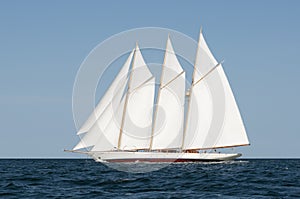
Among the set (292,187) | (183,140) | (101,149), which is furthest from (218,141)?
(292,187)

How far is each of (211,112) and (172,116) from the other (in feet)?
19.5

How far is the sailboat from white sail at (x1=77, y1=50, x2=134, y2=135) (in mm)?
158

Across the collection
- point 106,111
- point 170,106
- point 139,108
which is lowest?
point 106,111

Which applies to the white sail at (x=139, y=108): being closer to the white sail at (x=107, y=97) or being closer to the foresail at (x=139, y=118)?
the foresail at (x=139, y=118)

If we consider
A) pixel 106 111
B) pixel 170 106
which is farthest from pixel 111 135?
pixel 170 106

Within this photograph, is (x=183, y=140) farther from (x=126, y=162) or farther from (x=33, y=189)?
(x=33, y=189)

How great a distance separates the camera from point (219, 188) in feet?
117

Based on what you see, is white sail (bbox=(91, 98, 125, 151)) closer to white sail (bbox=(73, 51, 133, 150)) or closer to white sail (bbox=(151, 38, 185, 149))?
white sail (bbox=(73, 51, 133, 150))

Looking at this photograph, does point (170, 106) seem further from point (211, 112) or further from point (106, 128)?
point (106, 128)

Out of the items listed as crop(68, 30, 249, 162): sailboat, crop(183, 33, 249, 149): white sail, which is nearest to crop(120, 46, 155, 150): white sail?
crop(68, 30, 249, 162): sailboat

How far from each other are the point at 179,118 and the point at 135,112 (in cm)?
696

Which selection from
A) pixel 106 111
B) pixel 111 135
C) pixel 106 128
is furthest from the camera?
pixel 111 135

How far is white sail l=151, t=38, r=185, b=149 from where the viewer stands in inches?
3270

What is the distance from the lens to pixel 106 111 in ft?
249
